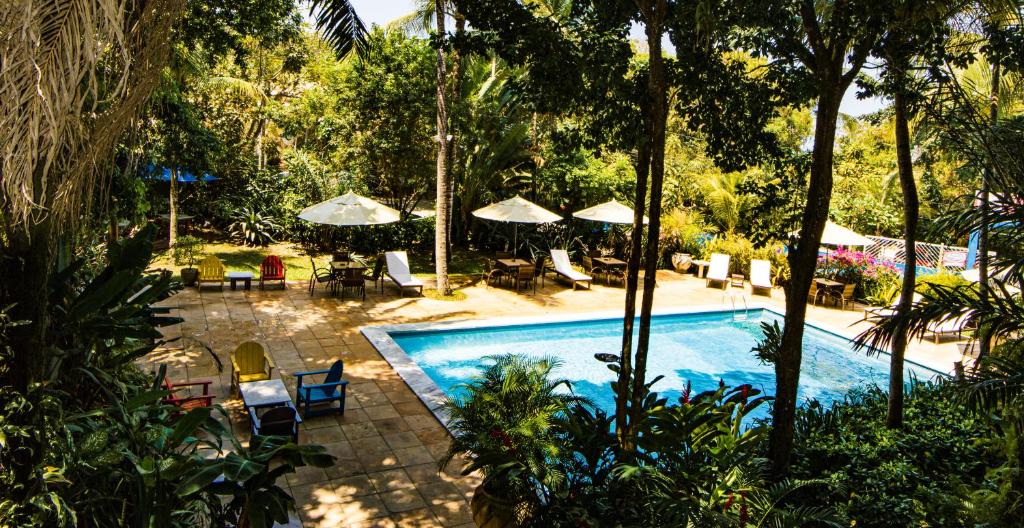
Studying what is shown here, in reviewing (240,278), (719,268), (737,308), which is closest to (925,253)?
(719,268)

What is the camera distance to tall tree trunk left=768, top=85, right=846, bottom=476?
6402 millimetres

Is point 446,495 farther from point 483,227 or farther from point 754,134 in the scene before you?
point 483,227

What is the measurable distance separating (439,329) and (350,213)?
4.04 m

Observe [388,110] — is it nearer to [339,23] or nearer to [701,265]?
[339,23]

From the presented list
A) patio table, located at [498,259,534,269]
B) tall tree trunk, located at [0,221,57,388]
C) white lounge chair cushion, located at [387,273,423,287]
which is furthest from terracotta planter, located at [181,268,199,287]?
tall tree trunk, located at [0,221,57,388]

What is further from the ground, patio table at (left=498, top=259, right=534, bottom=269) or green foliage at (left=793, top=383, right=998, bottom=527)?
patio table at (left=498, top=259, right=534, bottom=269)

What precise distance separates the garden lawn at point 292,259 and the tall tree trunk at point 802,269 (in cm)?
1131

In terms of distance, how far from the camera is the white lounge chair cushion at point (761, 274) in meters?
17.4

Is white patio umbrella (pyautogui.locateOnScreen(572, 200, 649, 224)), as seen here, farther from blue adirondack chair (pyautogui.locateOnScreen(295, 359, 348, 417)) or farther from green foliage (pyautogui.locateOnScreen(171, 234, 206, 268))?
blue adirondack chair (pyautogui.locateOnScreen(295, 359, 348, 417))

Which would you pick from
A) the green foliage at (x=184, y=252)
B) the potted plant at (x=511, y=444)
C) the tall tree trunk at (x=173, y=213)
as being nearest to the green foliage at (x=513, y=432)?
the potted plant at (x=511, y=444)

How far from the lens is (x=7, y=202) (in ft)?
11.6

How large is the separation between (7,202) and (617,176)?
17875 mm

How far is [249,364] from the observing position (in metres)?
8.75

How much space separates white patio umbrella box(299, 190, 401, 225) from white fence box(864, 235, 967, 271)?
48.4ft
